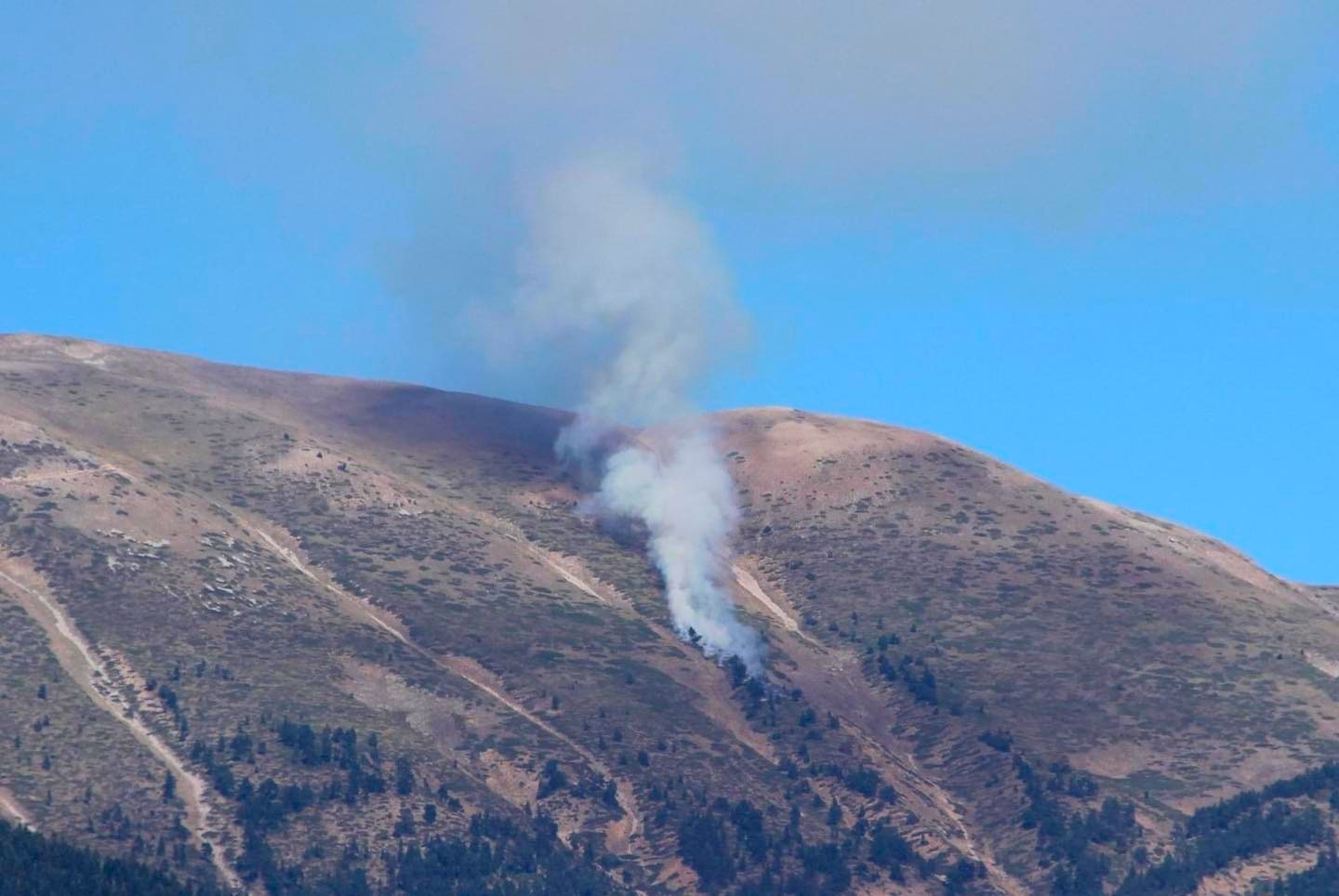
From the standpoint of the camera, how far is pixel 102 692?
158m

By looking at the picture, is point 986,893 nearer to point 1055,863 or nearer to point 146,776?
point 1055,863

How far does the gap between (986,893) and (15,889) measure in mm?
76490

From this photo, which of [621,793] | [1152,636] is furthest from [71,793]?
[1152,636]

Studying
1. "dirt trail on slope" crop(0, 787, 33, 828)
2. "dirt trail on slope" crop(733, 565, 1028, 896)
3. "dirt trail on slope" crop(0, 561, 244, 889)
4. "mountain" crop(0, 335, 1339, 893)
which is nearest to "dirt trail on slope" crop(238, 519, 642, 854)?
"mountain" crop(0, 335, 1339, 893)

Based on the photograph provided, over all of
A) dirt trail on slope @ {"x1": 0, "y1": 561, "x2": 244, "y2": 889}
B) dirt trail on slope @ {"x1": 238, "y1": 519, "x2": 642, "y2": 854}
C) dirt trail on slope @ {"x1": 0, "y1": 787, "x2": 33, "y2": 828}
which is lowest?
dirt trail on slope @ {"x1": 0, "y1": 787, "x2": 33, "y2": 828}

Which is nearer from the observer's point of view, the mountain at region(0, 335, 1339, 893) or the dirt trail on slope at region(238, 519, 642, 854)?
the mountain at region(0, 335, 1339, 893)

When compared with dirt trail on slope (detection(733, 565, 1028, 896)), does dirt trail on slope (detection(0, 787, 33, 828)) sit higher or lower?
lower

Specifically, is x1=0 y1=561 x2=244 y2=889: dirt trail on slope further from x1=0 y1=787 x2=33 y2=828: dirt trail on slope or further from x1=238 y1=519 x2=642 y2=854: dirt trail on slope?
x1=238 y1=519 x2=642 y2=854: dirt trail on slope

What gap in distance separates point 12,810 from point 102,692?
23.2 meters

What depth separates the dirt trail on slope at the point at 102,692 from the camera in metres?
141

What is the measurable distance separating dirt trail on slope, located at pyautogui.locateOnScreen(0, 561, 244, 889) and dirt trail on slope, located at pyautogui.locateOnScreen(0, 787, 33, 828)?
11.4m

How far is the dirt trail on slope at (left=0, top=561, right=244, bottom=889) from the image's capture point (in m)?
141

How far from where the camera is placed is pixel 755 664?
192250mm

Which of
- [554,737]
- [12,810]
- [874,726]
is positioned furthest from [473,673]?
[12,810]
